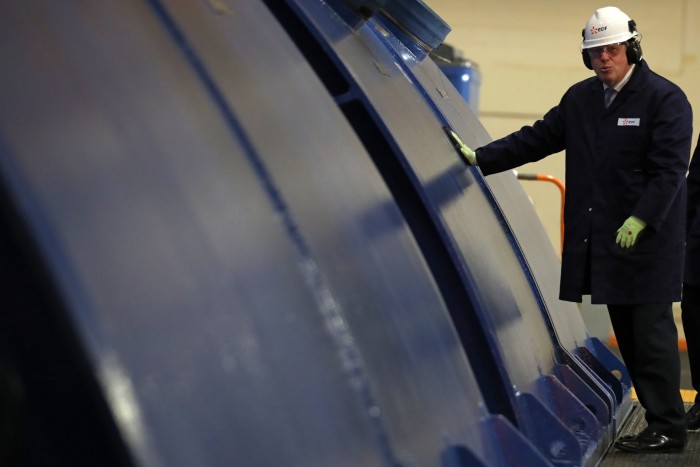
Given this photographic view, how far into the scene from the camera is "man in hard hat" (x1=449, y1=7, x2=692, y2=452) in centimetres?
340

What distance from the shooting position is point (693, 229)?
13.9 feet

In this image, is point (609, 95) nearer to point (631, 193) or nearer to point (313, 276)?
point (631, 193)

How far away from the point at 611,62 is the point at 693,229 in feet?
3.23

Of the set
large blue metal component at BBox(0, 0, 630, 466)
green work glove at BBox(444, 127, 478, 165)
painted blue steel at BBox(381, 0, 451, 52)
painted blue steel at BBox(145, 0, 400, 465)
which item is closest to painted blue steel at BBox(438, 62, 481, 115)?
painted blue steel at BBox(381, 0, 451, 52)

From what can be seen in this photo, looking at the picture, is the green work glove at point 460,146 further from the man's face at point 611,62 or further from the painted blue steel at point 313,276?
the painted blue steel at point 313,276

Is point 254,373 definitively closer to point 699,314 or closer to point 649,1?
point 699,314

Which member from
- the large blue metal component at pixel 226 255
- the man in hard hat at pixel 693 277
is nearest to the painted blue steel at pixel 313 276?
the large blue metal component at pixel 226 255

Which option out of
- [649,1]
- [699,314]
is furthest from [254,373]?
[649,1]

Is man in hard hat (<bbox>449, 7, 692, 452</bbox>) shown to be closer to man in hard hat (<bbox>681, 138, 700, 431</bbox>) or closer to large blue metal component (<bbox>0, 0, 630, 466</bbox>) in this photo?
man in hard hat (<bbox>681, 138, 700, 431</bbox>)

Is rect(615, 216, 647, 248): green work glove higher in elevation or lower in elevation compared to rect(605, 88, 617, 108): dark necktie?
lower

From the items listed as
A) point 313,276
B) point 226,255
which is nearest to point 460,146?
point 313,276

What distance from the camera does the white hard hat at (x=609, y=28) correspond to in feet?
11.5

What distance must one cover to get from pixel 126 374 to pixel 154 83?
1.42 ft

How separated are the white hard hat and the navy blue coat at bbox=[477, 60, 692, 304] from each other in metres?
0.12
